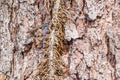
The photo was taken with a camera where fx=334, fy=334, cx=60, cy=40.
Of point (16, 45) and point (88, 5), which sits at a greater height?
point (88, 5)

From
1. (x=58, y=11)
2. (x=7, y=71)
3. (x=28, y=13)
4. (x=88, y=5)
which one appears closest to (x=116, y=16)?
(x=88, y=5)

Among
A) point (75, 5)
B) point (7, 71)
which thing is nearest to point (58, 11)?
point (75, 5)

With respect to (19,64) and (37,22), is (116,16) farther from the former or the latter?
(19,64)

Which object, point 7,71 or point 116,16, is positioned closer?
point 116,16

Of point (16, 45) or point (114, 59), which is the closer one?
point (114, 59)

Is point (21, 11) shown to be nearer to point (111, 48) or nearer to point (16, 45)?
point (16, 45)

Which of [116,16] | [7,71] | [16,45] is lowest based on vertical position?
[7,71]
